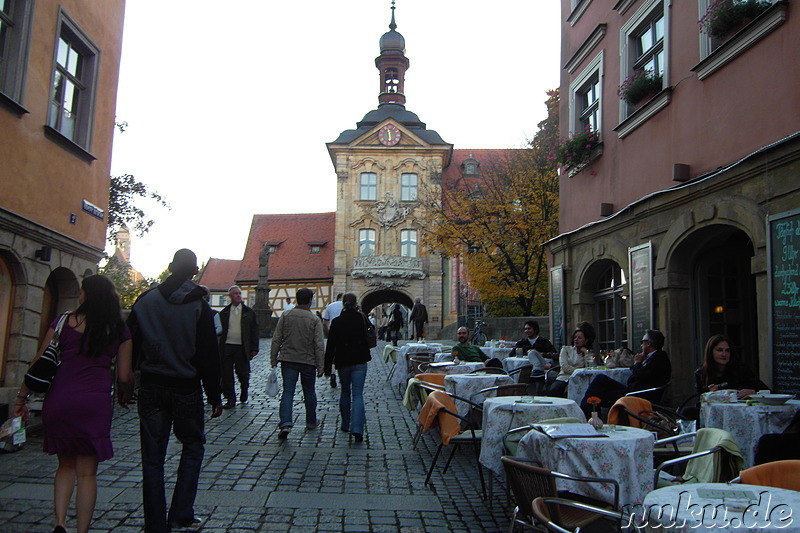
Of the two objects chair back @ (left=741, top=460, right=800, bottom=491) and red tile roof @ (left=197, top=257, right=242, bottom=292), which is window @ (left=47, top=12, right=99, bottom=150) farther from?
red tile roof @ (left=197, top=257, right=242, bottom=292)

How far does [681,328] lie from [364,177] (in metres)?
36.6

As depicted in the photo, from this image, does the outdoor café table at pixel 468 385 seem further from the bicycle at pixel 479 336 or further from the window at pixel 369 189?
the window at pixel 369 189

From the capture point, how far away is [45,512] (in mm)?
5117

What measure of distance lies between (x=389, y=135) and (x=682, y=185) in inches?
1457

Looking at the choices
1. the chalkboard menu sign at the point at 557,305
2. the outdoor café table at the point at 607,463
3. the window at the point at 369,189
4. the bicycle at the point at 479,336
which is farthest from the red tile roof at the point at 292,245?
the outdoor café table at the point at 607,463

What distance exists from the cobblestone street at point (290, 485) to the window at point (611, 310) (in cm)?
476

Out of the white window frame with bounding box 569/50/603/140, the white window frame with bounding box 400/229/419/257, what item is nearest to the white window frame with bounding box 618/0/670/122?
the white window frame with bounding box 569/50/603/140

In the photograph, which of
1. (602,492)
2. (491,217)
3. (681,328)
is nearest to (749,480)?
(602,492)

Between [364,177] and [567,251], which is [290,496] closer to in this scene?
[567,251]

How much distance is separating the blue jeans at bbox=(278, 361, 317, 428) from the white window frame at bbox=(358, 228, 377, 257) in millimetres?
36092

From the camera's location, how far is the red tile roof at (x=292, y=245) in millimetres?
49125

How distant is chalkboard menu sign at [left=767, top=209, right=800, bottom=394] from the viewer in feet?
23.3

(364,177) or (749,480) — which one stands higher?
(364,177)

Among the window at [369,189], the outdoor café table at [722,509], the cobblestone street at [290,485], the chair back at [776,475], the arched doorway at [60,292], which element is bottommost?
the cobblestone street at [290,485]
